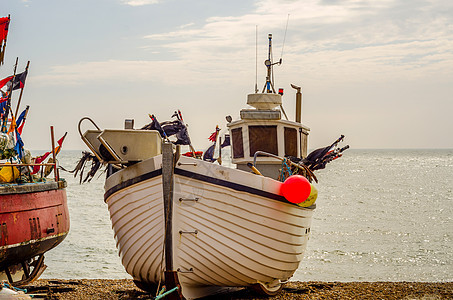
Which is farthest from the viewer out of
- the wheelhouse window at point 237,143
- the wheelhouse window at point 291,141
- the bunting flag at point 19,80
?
the bunting flag at point 19,80

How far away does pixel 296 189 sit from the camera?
1067cm

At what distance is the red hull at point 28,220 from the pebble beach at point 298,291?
0.89 metres

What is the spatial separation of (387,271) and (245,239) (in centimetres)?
1159

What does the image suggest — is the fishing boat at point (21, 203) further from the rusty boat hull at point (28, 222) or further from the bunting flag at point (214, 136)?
the bunting flag at point (214, 136)

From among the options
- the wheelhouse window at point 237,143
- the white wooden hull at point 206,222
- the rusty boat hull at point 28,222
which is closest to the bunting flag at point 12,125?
the rusty boat hull at point 28,222

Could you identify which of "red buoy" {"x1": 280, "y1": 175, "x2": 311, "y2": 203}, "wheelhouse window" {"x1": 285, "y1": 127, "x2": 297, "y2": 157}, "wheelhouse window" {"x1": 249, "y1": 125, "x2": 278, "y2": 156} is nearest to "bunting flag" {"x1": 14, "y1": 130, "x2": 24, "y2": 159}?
"wheelhouse window" {"x1": 249, "y1": 125, "x2": 278, "y2": 156}

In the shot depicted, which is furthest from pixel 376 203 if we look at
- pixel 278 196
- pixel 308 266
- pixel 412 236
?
pixel 278 196

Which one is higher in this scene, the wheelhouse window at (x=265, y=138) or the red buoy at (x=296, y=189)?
the wheelhouse window at (x=265, y=138)

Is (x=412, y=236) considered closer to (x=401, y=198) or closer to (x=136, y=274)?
(x=136, y=274)

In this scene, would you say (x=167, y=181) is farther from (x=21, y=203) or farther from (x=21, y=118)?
(x=21, y=118)

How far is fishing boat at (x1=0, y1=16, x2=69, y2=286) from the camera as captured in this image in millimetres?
12508

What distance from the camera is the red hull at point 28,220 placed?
1240 centimetres

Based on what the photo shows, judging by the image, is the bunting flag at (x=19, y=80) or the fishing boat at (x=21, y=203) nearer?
the fishing boat at (x=21, y=203)

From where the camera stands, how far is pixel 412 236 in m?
30.1
